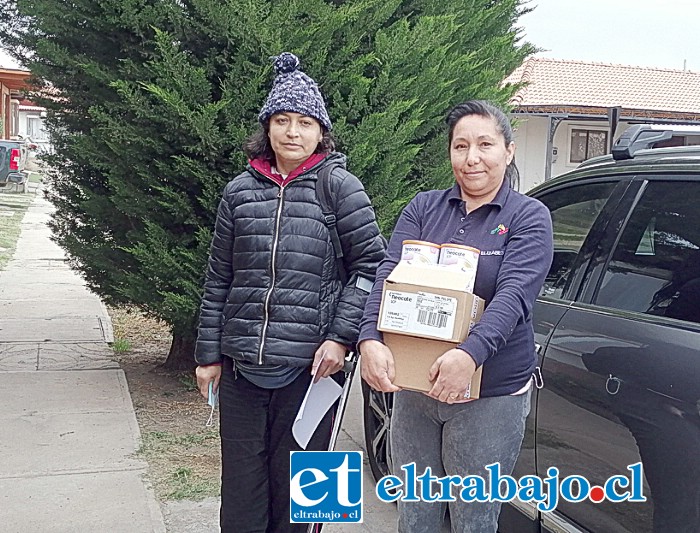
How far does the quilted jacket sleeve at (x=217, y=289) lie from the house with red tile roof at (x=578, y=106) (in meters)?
19.2

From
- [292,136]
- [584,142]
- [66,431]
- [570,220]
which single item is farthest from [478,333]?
[584,142]

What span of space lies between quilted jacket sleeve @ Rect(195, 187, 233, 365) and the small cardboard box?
2.94 ft

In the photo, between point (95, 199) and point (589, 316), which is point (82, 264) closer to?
point (95, 199)

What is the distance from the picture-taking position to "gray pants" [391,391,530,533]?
8.30ft

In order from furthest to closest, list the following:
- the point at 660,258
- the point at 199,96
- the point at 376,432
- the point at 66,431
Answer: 1. the point at 66,431
2. the point at 199,96
3. the point at 376,432
4. the point at 660,258

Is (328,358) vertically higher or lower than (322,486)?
higher

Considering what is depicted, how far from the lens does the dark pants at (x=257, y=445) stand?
122 inches

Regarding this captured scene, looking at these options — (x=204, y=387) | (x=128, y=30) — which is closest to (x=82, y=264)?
(x=128, y=30)

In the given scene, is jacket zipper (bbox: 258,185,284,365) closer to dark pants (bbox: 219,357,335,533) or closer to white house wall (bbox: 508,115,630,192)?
dark pants (bbox: 219,357,335,533)

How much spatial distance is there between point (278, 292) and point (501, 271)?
0.89 meters

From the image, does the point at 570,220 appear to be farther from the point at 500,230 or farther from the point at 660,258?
the point at 500,230

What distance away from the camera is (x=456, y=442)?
256cm

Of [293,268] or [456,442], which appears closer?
[456,442]

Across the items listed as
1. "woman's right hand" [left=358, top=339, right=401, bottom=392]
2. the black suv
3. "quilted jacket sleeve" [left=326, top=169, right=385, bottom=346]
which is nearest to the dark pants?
"quilted jacket sleeve" [left=326, top=169, right=385, bottom=346]
